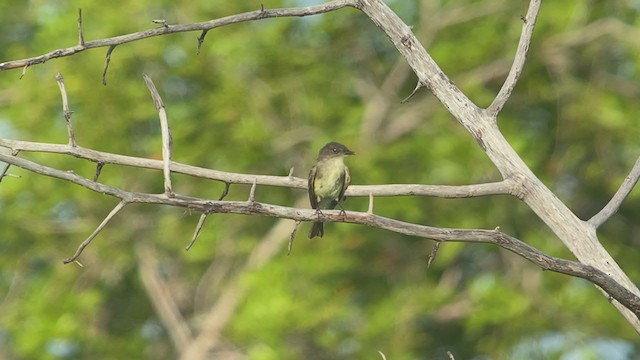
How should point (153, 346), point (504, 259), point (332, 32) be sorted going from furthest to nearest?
point (153, 346), point (504, 259), point (332, 32)

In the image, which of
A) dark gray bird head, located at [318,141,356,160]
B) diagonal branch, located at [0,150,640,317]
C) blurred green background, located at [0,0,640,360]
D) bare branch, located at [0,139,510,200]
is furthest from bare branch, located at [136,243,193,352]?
diagonal branch, located at [0,150,640,317]

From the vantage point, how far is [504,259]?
83.0 feet

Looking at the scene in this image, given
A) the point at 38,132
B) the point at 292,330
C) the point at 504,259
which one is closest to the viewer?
the point at 292,330

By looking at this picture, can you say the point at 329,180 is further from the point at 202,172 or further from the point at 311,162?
the point at 311,162

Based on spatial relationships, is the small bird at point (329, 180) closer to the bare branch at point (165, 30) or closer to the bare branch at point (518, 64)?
the bare branch at point (518, 64)

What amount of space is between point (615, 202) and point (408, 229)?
1.19 m

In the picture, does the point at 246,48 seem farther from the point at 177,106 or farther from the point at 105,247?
the point at 105,247

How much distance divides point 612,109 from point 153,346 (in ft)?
37.8

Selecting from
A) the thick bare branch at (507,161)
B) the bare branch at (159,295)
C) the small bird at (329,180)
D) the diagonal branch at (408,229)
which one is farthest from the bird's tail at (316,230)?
the bare branch at (159,295)

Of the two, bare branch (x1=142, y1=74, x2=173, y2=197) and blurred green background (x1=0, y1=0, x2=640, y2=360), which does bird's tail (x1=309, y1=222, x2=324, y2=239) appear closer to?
bare branch (x1=142, y1=74, x2=173, y2=197)

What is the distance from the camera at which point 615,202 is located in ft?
18.1

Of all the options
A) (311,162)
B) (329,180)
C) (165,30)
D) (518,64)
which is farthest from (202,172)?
(311,162)

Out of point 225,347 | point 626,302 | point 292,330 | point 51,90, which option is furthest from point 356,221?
point 225,347

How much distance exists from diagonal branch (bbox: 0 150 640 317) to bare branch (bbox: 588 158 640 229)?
527mm
